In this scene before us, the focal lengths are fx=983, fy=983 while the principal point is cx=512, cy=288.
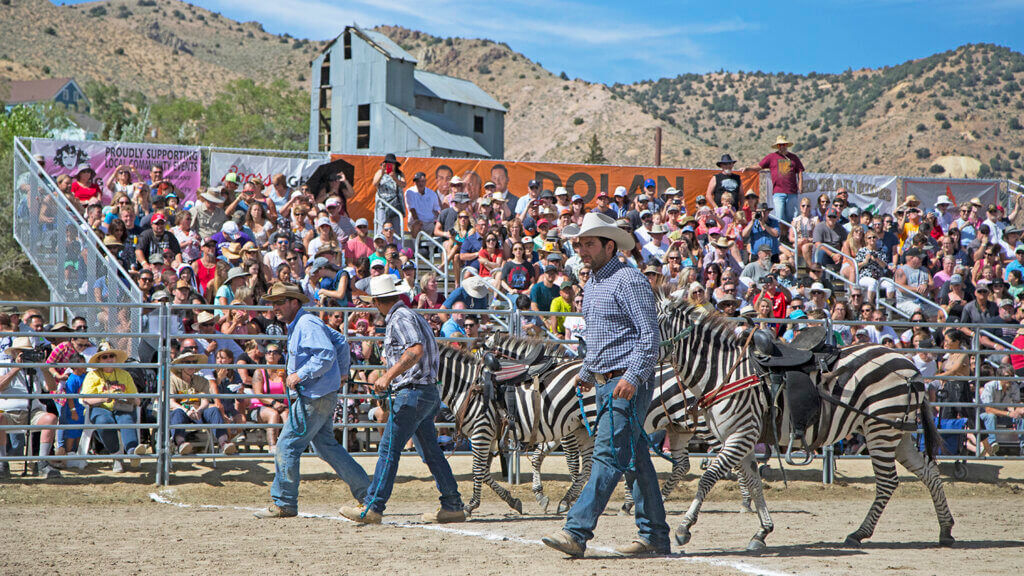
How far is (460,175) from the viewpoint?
2016cm

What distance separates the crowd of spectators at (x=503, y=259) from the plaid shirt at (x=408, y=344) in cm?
256

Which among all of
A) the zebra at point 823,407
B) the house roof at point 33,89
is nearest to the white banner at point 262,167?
the zebra at point 823,407

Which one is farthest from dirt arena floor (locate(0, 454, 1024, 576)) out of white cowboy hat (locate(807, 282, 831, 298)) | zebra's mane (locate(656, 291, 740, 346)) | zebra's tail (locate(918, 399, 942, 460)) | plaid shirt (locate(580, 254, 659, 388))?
white cowboy hat (locate(807, 282, 831, 298))

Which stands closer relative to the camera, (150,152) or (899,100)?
(150,152)

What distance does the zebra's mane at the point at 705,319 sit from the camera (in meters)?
8.21

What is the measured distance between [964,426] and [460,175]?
35.4 feet

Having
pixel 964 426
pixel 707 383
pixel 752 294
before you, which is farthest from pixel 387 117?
pixel 707 383

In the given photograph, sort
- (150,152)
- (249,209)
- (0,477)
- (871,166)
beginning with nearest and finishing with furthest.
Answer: (0,477) < (249,209) < (150,152) < (871,166)

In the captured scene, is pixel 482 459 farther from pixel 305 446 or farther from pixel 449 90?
pixel 449 90

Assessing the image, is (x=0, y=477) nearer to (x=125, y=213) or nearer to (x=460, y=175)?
(x=125, y=213)

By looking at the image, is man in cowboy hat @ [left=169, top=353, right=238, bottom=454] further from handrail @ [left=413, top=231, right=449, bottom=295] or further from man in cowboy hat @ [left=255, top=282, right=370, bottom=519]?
handrail @ [left=413, top=231, right=449, bottom=295]

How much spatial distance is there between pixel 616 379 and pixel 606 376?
105 mm

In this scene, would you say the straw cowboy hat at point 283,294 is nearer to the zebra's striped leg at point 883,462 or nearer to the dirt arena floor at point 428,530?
the dirt arena floor at point 428,530

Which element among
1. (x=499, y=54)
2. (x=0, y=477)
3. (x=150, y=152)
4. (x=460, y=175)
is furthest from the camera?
(x=499, y=54)
